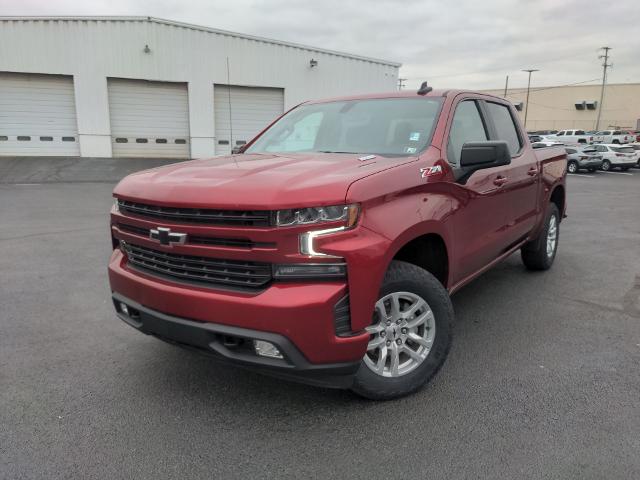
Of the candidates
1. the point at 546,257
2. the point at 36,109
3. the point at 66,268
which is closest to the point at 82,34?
the point at 36,109

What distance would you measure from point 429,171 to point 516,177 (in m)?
1.65

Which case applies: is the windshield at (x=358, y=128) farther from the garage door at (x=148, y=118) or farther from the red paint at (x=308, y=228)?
the garage door at (x=148, y=118)

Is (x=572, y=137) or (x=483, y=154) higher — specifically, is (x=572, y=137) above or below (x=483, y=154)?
below

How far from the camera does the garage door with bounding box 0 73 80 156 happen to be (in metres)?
19.7

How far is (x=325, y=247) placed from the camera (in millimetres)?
2424

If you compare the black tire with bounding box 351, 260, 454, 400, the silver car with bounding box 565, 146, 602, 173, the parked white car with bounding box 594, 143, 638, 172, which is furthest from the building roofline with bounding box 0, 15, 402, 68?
the black tire with bounding box 351, 260, 454, 400

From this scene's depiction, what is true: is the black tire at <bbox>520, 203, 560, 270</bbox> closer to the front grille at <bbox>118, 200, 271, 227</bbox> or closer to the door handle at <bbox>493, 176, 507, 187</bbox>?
the door handle at <bbox>493, 176, 507, 187</bbox>

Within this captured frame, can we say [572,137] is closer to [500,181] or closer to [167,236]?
[500,181]

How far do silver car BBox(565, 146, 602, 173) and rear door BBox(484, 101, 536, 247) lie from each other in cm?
2358

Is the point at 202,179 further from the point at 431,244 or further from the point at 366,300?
the point at 431,244

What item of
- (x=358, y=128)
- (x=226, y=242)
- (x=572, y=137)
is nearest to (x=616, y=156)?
(x=572, y=137)

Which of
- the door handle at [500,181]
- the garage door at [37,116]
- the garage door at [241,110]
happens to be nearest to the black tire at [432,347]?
the door handle at [500,181]

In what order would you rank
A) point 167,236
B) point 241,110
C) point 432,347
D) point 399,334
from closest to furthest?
point 167,236
point 399,334
point 432,347
point 241,110

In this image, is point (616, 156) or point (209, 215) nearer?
point (209, 215)
